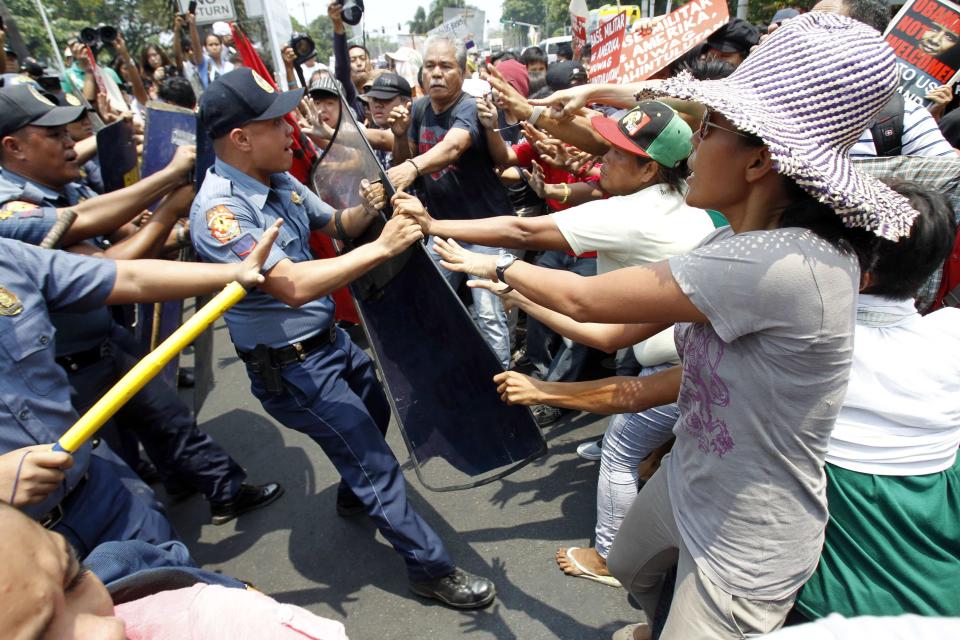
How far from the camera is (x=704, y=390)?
127 cm

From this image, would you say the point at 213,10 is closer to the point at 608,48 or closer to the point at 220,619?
Result: the point at 608,48

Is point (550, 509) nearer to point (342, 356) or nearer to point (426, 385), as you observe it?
point (426, 385)

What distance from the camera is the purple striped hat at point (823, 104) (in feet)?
3.20

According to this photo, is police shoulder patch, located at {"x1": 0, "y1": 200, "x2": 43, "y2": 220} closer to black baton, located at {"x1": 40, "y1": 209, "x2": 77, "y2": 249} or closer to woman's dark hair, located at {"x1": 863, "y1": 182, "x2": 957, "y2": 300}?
black baton, located at {"x1": 40, "y1": 209, "x2": 77, "y2": 249}

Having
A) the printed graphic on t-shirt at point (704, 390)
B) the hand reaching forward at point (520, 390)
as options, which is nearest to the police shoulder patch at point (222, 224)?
the hand reaching forward at point (520, 390)

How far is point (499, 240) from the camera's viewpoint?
7.41 feet

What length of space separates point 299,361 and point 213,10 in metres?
8.32

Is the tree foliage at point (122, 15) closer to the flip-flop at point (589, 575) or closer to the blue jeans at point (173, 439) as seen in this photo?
the blue jeans at point (173, 439)

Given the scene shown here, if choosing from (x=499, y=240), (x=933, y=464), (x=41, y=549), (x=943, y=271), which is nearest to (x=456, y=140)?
(x=499, y=240)

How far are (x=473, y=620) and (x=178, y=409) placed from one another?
1814 mm

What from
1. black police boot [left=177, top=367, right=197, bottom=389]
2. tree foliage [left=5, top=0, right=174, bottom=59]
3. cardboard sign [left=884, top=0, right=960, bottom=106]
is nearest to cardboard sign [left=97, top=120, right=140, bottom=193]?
black police boot [left=177, top=367, right=197, bottom=389]

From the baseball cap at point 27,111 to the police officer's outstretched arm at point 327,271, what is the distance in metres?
1.26

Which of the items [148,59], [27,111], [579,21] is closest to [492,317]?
[27,111]

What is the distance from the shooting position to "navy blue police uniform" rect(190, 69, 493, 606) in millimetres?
2031
